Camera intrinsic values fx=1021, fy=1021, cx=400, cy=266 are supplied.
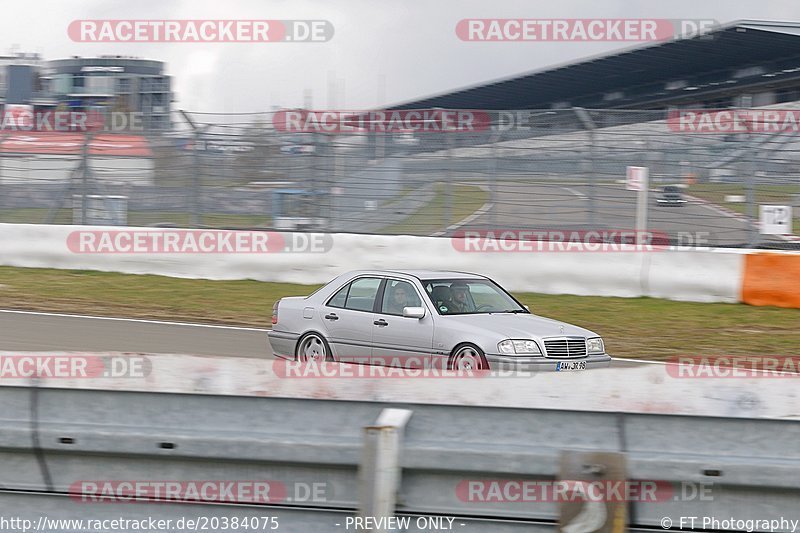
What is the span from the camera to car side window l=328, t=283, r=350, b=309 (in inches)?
390

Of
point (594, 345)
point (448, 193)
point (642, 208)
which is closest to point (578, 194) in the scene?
point (642, 208)

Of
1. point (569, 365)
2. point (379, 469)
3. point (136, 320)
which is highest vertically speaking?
point (379, 469)

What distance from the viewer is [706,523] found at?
358cm

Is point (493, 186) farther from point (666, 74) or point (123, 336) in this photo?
point (666, 74)

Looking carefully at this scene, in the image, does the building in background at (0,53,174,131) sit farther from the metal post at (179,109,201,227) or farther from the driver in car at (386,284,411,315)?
the driver in car at (386,284,411,315)

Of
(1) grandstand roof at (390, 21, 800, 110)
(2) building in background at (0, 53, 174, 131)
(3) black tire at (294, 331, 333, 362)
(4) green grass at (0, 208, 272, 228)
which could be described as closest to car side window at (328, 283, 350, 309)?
(3) black tire at (294, 331, 333, 362)

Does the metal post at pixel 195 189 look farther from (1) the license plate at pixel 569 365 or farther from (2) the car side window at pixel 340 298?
(1) the license plate at pixel 569 365

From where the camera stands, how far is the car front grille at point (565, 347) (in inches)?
347

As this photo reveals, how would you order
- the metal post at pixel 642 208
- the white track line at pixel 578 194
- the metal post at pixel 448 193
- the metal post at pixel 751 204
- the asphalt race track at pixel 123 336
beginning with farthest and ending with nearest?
the metal post at pixel 448 193 < the white track line at pixel 578 194 < the metal post at pixel 642 208 < the metal post at pixel 751 204 < the asphalt race track at pixel 123 336

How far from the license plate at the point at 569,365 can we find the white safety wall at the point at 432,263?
20.2 feet

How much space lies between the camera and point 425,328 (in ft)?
30.4

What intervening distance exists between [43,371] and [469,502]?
2.37 m

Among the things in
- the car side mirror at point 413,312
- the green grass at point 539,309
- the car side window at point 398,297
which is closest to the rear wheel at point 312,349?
the car side window at point 398,297

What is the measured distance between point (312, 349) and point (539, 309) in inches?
213
